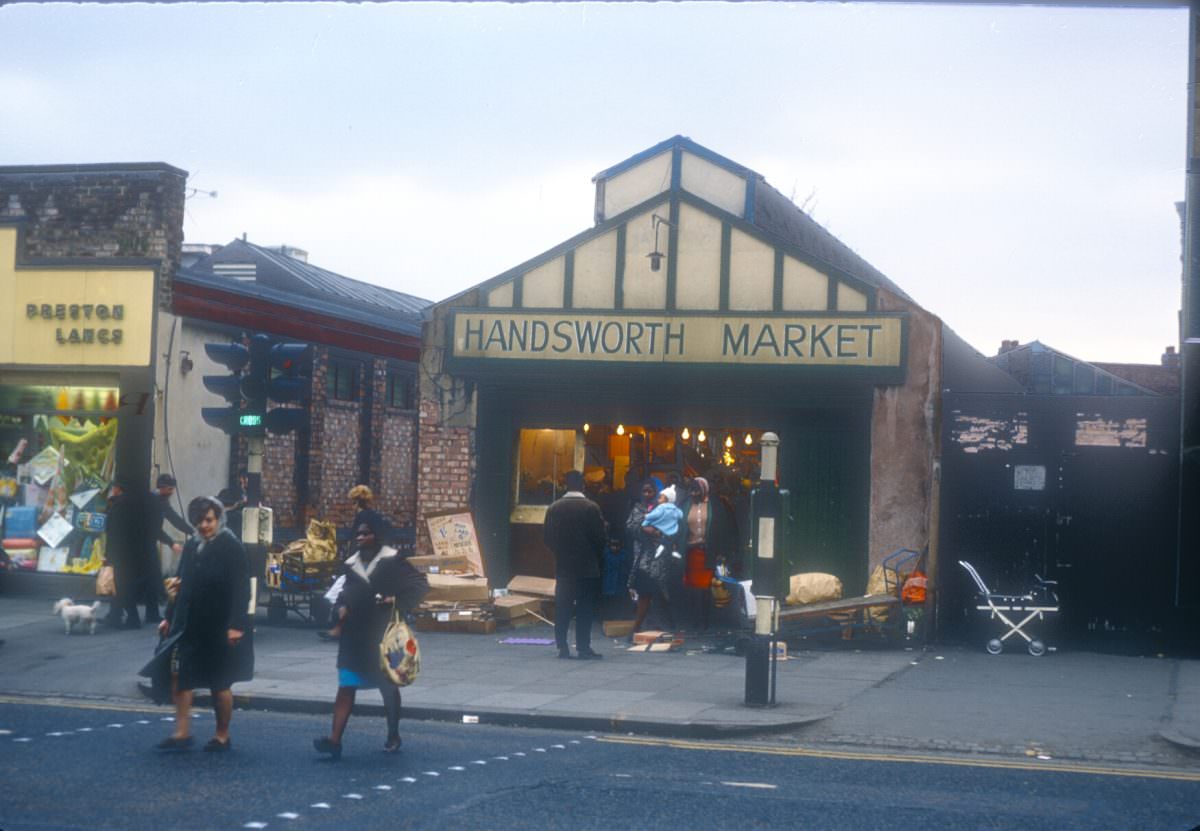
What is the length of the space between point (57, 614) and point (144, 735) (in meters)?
7.31

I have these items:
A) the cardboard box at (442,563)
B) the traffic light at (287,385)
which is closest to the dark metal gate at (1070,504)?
the cardboard box at (442,563)

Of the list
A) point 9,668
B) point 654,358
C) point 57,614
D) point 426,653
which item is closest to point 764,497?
point 426,653

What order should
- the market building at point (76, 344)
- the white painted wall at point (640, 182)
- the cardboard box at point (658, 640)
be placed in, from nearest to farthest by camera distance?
the cardboard box at point (658, 640)
the market building at point (76, 344)
the white painted wall at point (640, 182)

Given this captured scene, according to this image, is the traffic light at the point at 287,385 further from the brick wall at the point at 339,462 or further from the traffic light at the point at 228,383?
the brick wall at the point at 339,462

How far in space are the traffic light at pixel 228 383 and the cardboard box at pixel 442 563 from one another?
3.57m

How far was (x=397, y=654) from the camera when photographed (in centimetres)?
929

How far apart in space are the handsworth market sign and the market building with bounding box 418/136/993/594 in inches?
0.7

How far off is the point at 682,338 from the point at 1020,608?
16.8 feet

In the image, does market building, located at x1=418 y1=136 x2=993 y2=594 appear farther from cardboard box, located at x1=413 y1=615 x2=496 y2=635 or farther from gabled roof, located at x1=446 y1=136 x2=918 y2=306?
cardboard box, located at x1=413 y1=615 x2=496 y2=635

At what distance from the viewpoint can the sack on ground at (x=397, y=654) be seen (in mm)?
9211

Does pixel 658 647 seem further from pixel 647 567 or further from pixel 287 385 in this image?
pixel 287 385

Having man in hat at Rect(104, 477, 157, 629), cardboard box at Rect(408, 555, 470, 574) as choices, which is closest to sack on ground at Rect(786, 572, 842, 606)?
cardboard box at Rect(408, 555, 470, 574)

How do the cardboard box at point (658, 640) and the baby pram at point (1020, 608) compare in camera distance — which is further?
the cardboard box at point (658, 640)

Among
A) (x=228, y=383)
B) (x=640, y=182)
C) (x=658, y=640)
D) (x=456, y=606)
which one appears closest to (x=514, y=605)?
(x=456, y=606)
